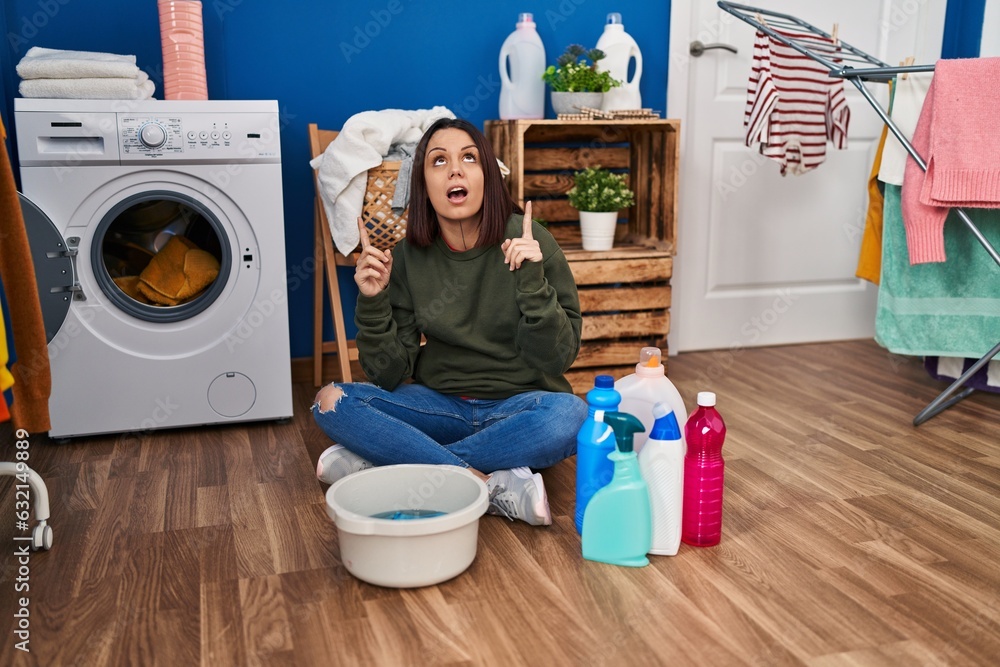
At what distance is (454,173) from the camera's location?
172 cm

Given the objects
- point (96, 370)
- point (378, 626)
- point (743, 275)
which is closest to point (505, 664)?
point (378, 626)

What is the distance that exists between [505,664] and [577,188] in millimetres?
1828

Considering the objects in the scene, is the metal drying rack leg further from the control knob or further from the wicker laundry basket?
the control knob

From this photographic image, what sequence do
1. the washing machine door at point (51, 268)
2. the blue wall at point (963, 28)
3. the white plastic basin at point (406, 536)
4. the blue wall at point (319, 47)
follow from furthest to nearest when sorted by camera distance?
the blue wall at point (963, 28) < the blue wall at point (319, 47) < the washing machine door at point (51, 268) < the white plastic basin at point (406, 536)

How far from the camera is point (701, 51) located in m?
3.01

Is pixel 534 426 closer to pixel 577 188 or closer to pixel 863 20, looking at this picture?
pixel 577 188

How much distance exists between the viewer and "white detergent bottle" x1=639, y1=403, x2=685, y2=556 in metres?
1.49

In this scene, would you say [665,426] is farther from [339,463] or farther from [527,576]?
[339,463]

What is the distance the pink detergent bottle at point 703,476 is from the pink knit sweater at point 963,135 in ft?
3.33

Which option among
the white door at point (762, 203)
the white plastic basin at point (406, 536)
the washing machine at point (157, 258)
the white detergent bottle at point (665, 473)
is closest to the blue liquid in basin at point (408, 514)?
the white plastic basin at point (406, 536)

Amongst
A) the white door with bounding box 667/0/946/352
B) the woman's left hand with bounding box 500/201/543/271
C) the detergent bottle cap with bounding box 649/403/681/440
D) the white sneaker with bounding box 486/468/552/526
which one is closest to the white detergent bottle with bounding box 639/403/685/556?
the detergent bottle cap with bounding box 649/403/681/440

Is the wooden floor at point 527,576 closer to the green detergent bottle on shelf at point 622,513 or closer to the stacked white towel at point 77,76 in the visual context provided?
the green detergent bottle on shelf at point 622,513

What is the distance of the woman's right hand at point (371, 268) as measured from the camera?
166cm

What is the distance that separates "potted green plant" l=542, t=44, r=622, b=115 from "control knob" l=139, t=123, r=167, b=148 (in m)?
1.14
